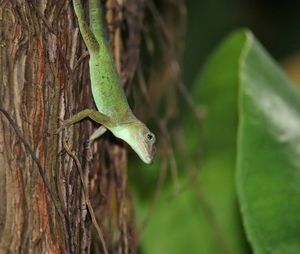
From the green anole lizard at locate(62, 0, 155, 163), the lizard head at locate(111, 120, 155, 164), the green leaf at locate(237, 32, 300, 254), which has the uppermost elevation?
the green anole lizard at locate(62, 0, 155, 163)

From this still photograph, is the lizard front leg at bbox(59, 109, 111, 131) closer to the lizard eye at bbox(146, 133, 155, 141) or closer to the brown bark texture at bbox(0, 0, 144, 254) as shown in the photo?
the brown bark texture at bbox(0, 0, 144, 254)

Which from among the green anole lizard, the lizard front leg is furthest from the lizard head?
the lizard front leg

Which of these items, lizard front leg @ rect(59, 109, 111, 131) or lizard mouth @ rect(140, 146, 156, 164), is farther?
lizard mouth @ rect(140, 146, 156, 164)

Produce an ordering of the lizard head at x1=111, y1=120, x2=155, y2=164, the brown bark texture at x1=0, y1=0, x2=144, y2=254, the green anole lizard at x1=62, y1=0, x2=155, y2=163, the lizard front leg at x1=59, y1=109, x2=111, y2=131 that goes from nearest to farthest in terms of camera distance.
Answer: the brown bark texture at x1=0, y1=0, x2=144, y2=254, the lizard front leg at x1=59, y1=109, x2=111, y2=131, the green anole lizard at x1=62, y1=0, x2=155, y2=163, the lizard head at x1=111, y1=120, x2=155, y2=164

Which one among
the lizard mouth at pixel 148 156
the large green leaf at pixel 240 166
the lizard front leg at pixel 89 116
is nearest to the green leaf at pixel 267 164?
the large green leaf at pixel 240 166

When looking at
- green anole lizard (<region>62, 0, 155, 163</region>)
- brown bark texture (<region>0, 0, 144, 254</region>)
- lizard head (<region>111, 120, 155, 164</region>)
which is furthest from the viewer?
lizard head (<region>111, 120, 155, 164</region>)
